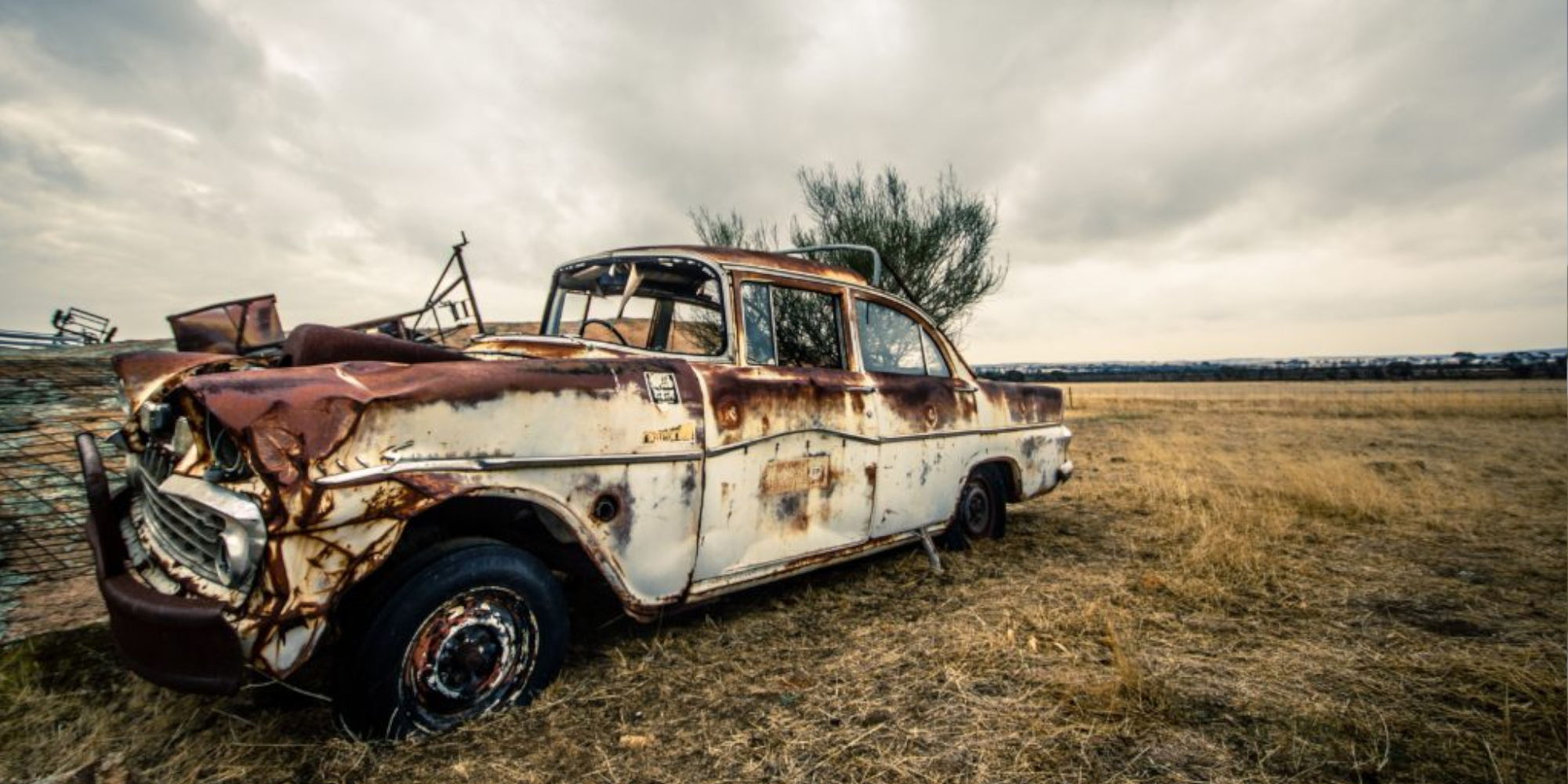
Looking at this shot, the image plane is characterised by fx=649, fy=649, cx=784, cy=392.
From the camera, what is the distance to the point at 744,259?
3.22 m

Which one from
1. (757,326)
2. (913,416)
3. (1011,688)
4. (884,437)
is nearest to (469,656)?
(757,326)

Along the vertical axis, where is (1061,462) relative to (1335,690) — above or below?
above

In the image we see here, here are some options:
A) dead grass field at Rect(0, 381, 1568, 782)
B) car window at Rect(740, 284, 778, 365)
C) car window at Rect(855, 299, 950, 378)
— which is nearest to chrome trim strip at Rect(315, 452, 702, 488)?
car window at Rect(740, 284, 778, 365)

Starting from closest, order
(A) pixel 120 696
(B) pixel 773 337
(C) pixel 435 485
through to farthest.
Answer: (C) pixel 435 485, (A) pixel 120 696, (B) pixel 773 337

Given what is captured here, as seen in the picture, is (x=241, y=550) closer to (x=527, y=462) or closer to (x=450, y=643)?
(x=450, y=643)

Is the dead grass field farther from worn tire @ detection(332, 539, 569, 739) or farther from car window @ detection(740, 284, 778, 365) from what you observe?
car window @ detection(740, 284, 778, 365)

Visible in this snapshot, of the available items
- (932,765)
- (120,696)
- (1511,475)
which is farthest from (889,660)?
(1511,475)

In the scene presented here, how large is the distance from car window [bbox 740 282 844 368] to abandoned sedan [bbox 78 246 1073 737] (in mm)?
27

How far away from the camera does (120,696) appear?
2273mm

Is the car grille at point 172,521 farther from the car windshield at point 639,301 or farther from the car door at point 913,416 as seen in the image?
the car door at point 913,416

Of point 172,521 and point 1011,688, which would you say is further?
point 1011,688

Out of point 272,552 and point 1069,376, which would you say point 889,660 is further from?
point 1069,376

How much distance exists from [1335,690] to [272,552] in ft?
11.4

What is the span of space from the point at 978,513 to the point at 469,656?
11.5 ft
